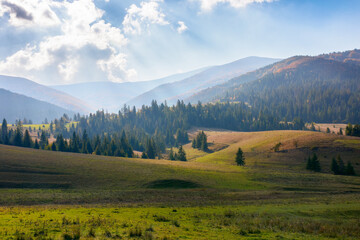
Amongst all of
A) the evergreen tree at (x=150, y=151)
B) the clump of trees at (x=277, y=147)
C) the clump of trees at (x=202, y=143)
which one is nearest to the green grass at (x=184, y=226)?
the clump of trees at (x=277, y=147)

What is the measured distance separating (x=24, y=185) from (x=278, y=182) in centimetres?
5851

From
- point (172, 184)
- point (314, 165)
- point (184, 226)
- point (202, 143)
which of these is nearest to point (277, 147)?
point (314, 165)

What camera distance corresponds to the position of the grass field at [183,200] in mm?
17922

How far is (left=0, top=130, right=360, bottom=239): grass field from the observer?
17922 millimetres

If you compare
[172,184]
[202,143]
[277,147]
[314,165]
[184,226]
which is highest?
[184,226]

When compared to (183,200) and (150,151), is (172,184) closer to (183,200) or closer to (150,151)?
(183,200)

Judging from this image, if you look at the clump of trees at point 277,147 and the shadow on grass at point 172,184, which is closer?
the shadow on grass at point 172,184

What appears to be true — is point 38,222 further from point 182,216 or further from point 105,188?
point 105,188

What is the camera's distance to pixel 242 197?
128 ft

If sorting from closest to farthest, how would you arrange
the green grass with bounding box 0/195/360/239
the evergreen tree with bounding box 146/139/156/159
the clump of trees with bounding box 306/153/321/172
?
the green grass with bounding box 0/195/360/239, the clump of trees with bounding box 306/153/321/172, the evergreen tree with bounding box 146/139/156/159

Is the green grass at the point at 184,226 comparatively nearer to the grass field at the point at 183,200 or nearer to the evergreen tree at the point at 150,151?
the grass field at the point at 183,200

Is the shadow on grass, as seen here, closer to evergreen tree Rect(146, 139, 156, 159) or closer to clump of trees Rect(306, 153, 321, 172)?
clump of trees Rect(306, 153, 321, 172)

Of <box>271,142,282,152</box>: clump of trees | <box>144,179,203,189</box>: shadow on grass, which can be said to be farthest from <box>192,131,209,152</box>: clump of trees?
<box>144,179,203,189</box>: shadow on grass

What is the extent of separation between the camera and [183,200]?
3631 cm
